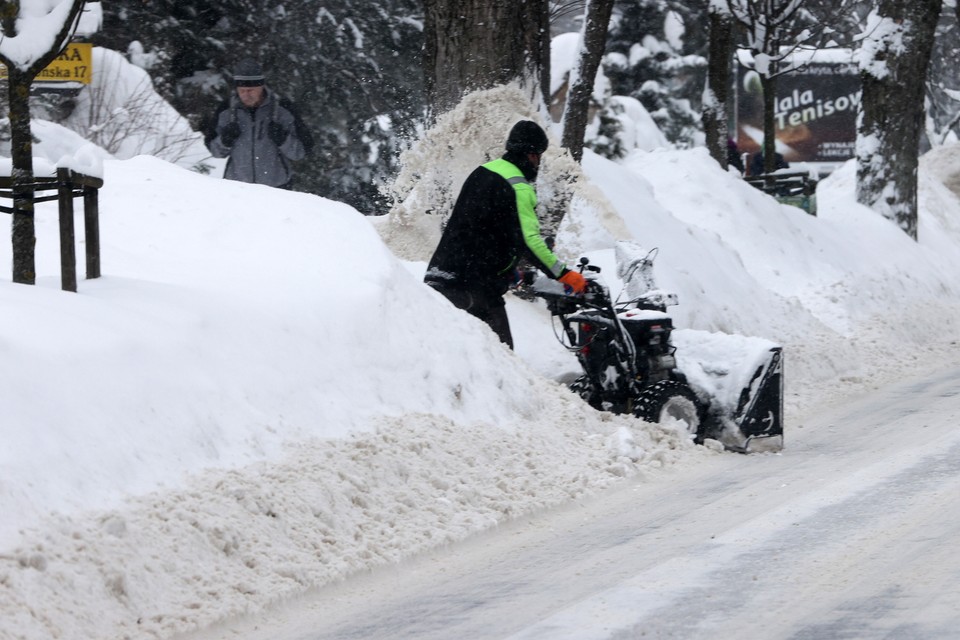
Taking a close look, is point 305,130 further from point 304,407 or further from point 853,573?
point 853,573

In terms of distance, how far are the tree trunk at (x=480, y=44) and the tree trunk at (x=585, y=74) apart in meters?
2.40

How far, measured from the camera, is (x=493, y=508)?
6355 millimetres

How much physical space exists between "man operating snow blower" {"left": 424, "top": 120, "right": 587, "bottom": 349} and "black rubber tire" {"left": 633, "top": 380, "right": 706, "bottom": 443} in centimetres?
74

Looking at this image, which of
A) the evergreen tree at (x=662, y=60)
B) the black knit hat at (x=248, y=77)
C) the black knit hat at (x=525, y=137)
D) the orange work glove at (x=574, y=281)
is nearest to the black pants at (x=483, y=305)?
the orange work glove at (x=574, y=281)

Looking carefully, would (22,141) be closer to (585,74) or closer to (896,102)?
(585,74)

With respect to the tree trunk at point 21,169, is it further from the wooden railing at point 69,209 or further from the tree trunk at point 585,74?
the tree trunk at point 585,74

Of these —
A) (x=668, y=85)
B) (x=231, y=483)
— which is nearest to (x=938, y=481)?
(x=231, y=483)

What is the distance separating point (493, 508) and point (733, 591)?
1.63 meters

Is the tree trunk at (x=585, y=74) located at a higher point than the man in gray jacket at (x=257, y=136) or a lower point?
higher

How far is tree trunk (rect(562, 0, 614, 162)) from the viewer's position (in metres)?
13.0

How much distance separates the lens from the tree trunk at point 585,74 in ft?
42.7

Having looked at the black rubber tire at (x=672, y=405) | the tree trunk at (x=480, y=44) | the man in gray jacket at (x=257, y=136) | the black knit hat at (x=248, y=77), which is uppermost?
the tree trunk at (x=480, y=44)

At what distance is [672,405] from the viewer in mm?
8172

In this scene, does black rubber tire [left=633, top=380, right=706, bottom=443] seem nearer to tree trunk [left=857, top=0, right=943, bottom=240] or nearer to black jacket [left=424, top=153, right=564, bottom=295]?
black jacket [left=424, top=153, right=564, bottom=295]
